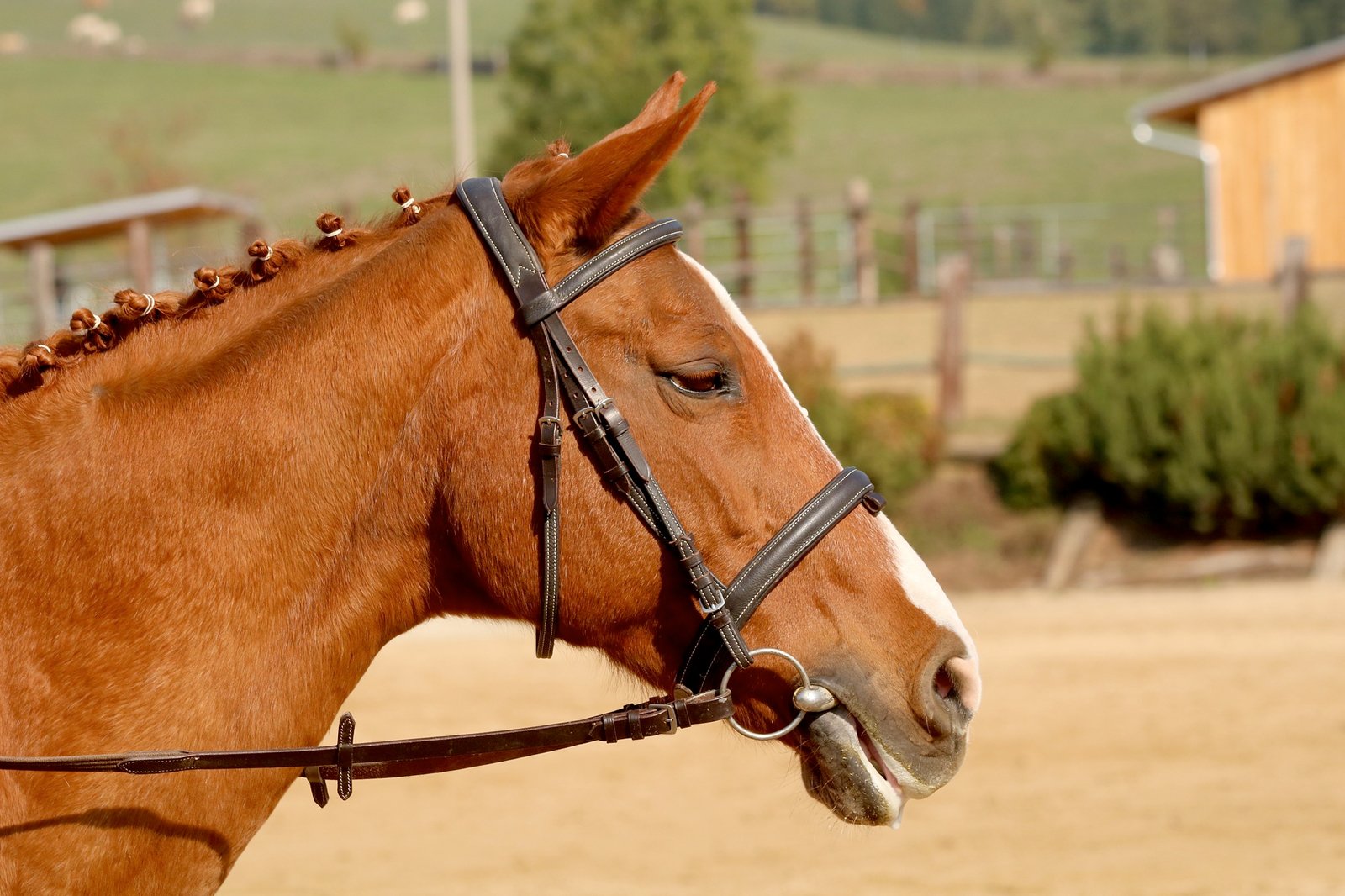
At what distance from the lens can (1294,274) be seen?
56.0 ft

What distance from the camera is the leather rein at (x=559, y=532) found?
2.41m

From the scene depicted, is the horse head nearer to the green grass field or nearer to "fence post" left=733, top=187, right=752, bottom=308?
"fence post" left=733, top=187, right=752, bottom=308

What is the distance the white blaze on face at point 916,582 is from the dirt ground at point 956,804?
192 centimetres

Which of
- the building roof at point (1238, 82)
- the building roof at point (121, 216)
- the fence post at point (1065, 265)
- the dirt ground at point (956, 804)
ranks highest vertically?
the building roof at point (1238, 82)

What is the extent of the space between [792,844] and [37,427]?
194 inches

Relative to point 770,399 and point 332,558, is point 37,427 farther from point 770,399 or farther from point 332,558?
point 770,399

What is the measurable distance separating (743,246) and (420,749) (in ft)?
85.6

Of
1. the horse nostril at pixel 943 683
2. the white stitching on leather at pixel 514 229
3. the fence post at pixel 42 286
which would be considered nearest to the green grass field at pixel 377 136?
the fence post at pixel 42 286

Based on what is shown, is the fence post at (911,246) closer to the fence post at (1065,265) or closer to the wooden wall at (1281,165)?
the wooden wall at (1281,165)

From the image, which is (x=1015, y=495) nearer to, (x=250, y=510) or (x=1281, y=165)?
(x=250, y=510)

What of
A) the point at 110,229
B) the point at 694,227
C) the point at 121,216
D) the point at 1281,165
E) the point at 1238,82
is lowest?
the point at 694,227

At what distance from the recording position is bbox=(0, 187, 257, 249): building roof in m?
24.1

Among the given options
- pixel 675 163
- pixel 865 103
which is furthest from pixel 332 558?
pixel 865 103

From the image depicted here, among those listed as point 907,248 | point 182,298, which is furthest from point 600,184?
point 907,248
